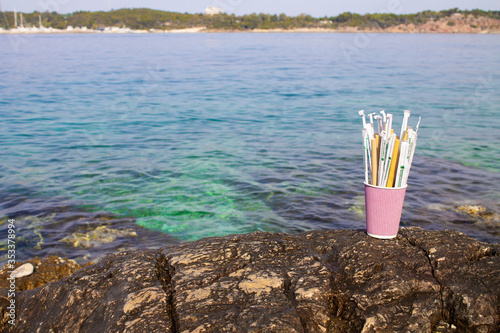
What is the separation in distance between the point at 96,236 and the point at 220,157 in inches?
197

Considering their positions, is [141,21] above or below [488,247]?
above

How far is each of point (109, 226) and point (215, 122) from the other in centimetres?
950

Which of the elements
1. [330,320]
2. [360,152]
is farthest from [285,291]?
[360,152]

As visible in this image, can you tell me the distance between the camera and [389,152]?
316cm

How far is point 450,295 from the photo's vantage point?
2648mm

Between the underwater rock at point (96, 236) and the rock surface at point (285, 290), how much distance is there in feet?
10.6

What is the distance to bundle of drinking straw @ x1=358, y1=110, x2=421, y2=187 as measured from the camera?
10.3 ft

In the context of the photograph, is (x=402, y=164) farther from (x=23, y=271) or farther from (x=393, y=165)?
(x=23, y=271)

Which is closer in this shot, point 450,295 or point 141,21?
point 450,295

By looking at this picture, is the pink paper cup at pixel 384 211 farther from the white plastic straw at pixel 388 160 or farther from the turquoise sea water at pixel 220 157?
the turquoise sea water at pixel 220 157

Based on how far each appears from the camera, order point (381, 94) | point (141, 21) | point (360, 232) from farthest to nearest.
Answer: point (141, 21) → point (381, 94) → point (360, 232)

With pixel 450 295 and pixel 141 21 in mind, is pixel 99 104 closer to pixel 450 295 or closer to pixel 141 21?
pixel 450 295

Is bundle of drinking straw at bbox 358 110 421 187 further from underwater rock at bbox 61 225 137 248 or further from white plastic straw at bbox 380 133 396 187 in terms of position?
underwater rock at bbox 61 225 137 248

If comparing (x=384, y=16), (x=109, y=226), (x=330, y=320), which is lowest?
(x=109, y=226)
